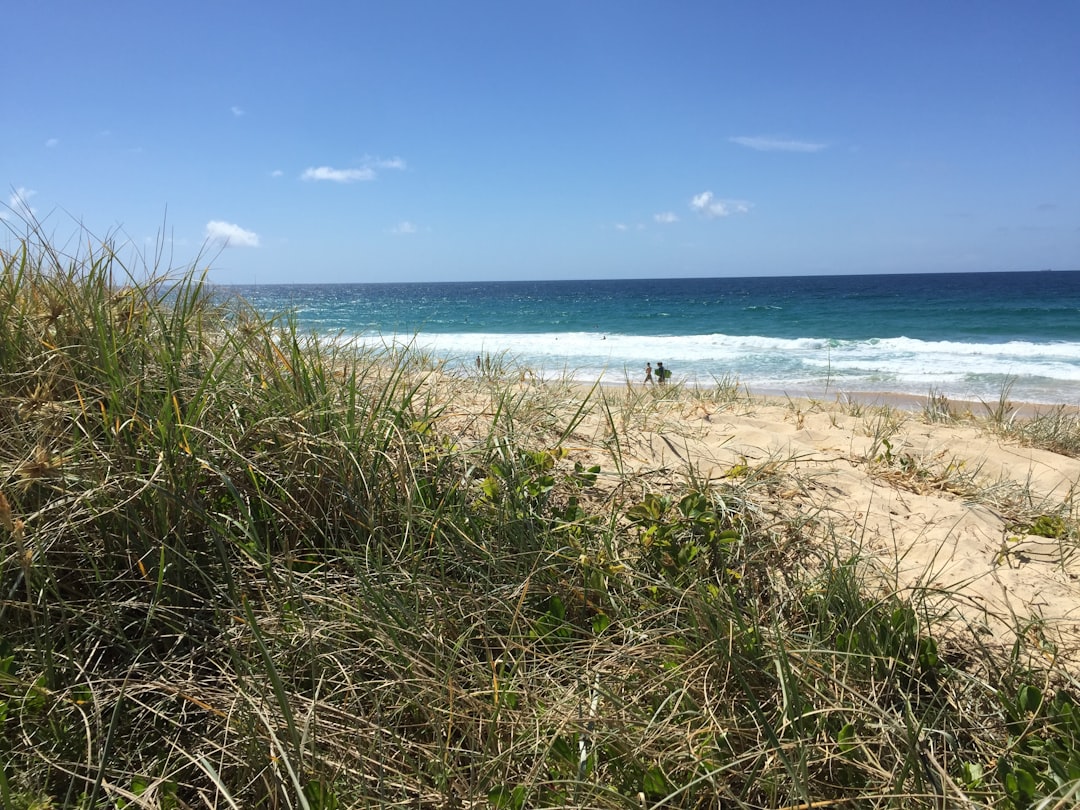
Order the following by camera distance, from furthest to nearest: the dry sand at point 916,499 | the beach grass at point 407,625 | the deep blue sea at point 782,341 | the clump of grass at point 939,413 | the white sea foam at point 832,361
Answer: the white sea foam at point 832,361 → the deep blue sea at point 782,341 → the clump of grass at point 939,413 → the dry sand at point 916,499 → the beach grass at point 407,625

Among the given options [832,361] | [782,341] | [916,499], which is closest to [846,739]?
[916,499]

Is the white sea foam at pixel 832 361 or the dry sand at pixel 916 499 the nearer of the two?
the dry sand at pixel 916 499

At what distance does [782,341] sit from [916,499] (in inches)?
938

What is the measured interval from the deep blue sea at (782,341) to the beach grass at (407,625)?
837 millimetres

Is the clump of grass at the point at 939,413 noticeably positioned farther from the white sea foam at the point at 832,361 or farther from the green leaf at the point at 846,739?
the green leaf at the point at 846,739

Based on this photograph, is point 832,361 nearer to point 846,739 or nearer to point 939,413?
point 939,413

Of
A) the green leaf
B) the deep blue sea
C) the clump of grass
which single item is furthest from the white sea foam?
the green leaf

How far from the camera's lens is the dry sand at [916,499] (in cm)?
183

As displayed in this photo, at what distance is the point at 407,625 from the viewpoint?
1569 mm

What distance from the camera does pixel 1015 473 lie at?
11.2 ft

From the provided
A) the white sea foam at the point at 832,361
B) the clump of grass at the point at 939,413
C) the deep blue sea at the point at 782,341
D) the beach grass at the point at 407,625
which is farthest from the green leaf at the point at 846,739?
the white sea foam at the point at 832,361

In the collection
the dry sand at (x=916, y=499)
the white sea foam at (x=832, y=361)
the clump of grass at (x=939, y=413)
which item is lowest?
the white sea foam at (x=832, y=361)

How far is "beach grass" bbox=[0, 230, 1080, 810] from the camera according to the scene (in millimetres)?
1296

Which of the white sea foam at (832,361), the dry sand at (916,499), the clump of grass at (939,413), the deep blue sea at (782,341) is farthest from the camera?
the white sea foam at (832,361)
